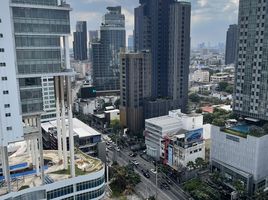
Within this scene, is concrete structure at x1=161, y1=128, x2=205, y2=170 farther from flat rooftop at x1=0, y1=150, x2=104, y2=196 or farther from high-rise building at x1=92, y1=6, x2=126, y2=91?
high-rise building at x1=92, y1=6, x2=126, y2=91

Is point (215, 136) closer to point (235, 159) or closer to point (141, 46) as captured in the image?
point (235, 159)

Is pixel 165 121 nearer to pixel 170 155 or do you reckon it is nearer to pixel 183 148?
pixel 170 155

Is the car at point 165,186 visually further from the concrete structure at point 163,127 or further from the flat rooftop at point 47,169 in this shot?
the flat rooftop at point 47,169

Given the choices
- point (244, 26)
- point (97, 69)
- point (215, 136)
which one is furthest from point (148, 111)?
point (97, 69)

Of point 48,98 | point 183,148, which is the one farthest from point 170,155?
point 48,98

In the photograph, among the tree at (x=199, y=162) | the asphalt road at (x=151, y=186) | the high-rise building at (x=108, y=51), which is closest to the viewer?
the asphalt road at (x=151, y=186)

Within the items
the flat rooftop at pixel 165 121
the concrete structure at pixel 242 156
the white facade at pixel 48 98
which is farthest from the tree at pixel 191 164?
the white facade at pixel 48 98
